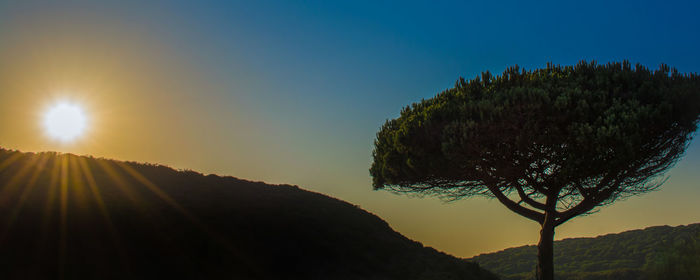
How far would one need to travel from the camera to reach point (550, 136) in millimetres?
19172

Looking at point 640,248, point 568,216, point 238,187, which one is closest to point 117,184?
point 238,187

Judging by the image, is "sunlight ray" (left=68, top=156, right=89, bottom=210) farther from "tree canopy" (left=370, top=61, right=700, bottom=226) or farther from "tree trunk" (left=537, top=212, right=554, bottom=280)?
"tree trunk" (left=537, top=212, right=554, bottom=280)

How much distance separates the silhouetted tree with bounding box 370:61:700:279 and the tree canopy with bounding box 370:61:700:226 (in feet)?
0.17

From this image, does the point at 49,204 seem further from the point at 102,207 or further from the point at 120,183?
the point at 120,183

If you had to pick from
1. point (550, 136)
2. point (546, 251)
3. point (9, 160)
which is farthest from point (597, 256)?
Result: point (9, 160)

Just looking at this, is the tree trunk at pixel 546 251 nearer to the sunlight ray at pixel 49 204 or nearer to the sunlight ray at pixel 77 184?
the sunlight ray at pixel 49 204

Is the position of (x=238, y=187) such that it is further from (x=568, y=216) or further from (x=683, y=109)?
(x=683, y=109)

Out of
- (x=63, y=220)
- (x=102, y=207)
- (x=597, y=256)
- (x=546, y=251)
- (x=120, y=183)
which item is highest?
(x=120, y=183)

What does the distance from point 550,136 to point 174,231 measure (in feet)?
→ 59.5

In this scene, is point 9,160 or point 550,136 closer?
point 550,136

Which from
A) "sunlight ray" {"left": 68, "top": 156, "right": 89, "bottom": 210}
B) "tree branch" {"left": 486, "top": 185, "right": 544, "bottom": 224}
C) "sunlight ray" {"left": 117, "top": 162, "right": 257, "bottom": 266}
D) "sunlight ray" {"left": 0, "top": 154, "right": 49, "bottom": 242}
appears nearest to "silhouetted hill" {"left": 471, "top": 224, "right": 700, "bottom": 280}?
"tree branch" {"left": 486, "top": 185, "right": 544, "bottom": 224}

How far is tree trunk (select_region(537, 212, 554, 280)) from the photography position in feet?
72.4

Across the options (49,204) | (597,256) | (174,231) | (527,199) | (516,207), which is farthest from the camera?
(597,256)

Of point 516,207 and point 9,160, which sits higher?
point 9,160
